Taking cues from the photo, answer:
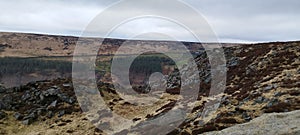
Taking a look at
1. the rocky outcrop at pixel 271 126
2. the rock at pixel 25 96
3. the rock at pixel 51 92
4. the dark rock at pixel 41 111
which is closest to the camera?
the rocky outcrop at pixel 271 126

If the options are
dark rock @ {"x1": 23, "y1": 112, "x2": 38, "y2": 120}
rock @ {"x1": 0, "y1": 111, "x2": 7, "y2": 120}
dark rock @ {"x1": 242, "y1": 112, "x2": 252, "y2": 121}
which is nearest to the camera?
dark rock @ {"x1": 242, "y1": 112, "x2": 252, "y2": 121}

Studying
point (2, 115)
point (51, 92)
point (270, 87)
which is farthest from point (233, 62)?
point (2, 115)

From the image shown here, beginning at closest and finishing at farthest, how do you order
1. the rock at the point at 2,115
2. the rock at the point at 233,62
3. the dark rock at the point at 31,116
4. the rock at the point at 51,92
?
the dark rock at the point at 31,116
the rock at the point at 2,115
the rock at the point at 51,92
the rock at the point at 233,62

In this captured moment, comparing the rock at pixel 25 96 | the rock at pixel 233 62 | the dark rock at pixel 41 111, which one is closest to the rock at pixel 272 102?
the rock at pixel 233 62

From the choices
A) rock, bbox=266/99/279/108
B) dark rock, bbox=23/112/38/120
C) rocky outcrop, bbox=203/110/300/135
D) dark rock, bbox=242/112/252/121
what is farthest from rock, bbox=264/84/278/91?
dark rock, bbox=23/112/38/120

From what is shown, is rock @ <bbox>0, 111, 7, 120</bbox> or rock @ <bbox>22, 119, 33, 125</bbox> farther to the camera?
rock @ <bbox>0, 111, 7, 120</bbox>

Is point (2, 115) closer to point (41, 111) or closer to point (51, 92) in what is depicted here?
point (41, 111)

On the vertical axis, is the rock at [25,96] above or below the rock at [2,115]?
above

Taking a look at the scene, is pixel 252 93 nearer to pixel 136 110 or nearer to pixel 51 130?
pixel 136 110

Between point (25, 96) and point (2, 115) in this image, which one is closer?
point (2, 115)

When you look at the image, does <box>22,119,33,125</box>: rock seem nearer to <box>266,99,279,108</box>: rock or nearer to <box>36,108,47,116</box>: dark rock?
<box>36,108,47,116</box>: dark rock

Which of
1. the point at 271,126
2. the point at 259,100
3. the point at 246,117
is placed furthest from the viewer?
the point at 259,100

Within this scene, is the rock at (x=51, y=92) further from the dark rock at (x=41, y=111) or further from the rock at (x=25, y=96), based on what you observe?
the dark rock at (x=41, y=111)
